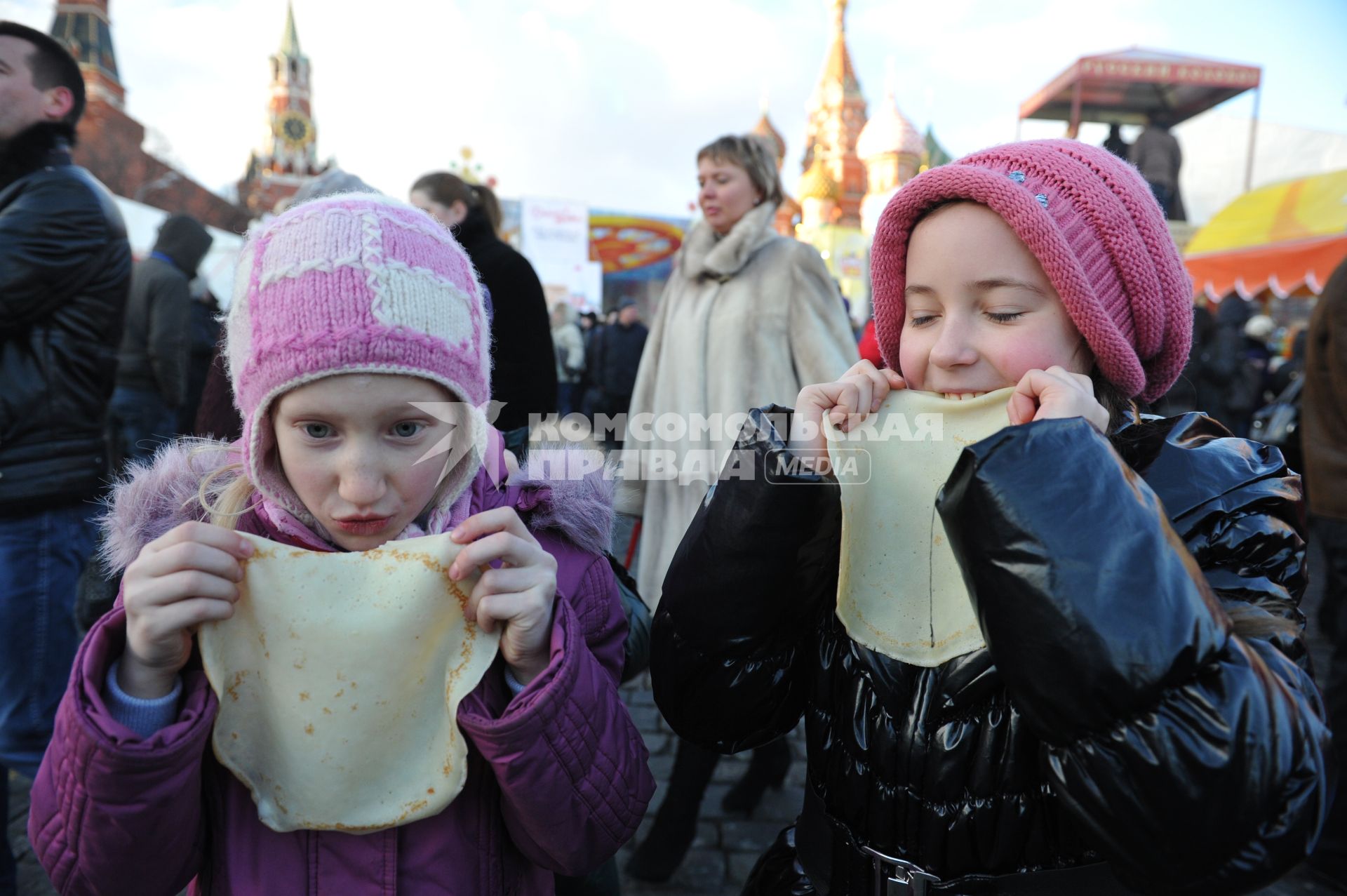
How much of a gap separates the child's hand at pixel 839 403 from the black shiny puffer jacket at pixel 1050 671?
1.8 inches

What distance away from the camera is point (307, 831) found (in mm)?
1073

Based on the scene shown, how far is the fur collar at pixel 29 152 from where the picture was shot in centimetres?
218

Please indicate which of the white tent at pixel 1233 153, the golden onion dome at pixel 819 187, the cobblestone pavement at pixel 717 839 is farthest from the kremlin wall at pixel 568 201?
the white tent at pixel 1233 153

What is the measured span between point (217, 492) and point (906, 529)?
1039mm

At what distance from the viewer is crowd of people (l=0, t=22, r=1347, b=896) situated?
0.80 m

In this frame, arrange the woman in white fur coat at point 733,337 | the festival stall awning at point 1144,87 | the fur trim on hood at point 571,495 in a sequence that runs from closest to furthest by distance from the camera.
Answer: the fur trim on hood at point 571,495, the woman in white fur coat at point 733,337, the festival stall awning at point 1144,87

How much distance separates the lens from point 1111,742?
31.5 inches

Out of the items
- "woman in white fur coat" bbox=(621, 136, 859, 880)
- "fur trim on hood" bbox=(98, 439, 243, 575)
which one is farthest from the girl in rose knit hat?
"woman in white fur coat" bbox=(621, 136, 859, 880)

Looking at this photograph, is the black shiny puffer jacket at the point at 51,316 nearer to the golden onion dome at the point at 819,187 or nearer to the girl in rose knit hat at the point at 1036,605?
the girl in rose knit hat at the point at 1036,605

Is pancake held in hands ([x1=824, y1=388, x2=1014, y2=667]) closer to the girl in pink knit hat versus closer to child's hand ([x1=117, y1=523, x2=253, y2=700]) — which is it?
the girl in pink knit hat

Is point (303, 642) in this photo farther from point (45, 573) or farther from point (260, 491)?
point (45, 573)

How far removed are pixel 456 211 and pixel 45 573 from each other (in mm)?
1878

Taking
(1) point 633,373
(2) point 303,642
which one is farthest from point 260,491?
(1) point 633,373

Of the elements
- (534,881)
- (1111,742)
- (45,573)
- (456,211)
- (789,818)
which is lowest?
(789,818)
